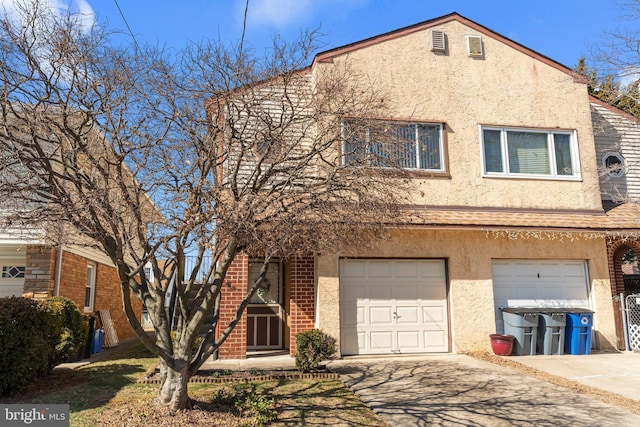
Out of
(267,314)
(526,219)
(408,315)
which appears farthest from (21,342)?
(526,219)

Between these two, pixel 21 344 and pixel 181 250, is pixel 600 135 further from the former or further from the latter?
pixel 21 344

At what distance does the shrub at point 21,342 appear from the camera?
6.89 meters

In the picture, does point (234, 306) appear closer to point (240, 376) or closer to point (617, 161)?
point (240, 376)

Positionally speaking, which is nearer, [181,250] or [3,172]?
[3,172]

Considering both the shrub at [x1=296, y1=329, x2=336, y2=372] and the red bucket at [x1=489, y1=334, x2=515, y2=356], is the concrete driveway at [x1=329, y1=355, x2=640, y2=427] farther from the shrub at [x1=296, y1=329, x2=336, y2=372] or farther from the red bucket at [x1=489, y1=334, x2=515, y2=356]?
the red bucket at [x1=489, y1=334, x2=515, y2=356]

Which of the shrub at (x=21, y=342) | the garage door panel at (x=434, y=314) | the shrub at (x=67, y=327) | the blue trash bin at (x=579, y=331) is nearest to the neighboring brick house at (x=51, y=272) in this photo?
the shrub at (x=67, y=327)

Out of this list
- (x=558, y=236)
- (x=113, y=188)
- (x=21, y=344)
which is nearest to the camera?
(x=113, y=188)

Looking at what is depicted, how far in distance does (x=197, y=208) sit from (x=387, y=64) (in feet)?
26.2

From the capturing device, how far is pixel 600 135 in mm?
13625

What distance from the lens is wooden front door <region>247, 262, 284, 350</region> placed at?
1209cm

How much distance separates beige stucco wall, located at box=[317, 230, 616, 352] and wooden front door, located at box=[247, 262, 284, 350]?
2.24 m

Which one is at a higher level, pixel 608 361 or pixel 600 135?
pixel 600 135

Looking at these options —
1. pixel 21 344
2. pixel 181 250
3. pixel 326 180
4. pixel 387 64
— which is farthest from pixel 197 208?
pixel 387 64

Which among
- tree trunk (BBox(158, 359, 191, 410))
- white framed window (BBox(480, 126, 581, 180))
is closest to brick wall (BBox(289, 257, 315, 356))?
tree trunk (BBox(158, 359, 191, 410))
